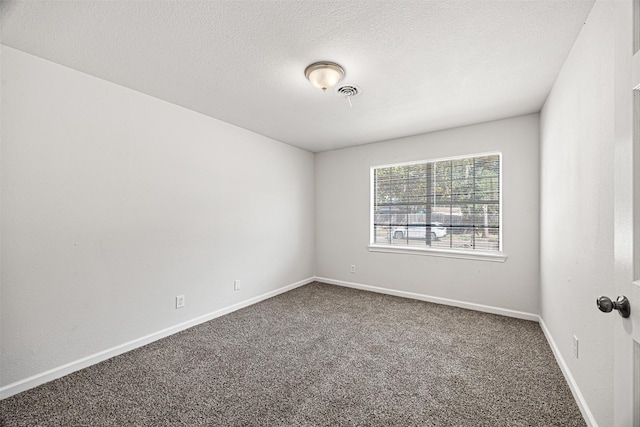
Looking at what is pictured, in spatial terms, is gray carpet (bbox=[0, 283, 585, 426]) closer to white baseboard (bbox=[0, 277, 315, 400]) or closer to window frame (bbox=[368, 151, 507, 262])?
white baseboard (bbox=[0, 277, 315, 400])

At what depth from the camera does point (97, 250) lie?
7.50 ft

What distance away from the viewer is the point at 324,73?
2.10m

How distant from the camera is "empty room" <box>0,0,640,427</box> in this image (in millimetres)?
1543

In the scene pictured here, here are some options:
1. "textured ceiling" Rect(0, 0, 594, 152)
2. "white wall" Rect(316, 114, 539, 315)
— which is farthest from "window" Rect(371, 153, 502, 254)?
"textured ceiling" Rect(0, 0, 594, 152)

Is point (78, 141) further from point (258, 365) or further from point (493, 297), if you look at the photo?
point (493, 297)

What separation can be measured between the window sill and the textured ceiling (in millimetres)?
1696

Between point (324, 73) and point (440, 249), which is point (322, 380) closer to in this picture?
point (324, 73)

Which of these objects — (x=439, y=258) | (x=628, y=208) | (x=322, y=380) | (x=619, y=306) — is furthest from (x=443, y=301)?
(x=628, y=208)

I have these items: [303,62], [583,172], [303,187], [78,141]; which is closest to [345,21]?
[303,62]

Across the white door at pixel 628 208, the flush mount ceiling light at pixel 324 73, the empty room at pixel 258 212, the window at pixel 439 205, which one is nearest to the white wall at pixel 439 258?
the empty room at pixel 258 212

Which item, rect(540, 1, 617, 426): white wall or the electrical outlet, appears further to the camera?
the electrical outlet

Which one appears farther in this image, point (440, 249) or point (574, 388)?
point (440, 249)

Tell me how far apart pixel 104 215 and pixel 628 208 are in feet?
10.2

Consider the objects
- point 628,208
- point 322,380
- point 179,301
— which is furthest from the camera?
point 179,301
